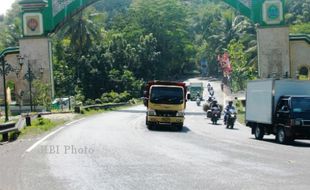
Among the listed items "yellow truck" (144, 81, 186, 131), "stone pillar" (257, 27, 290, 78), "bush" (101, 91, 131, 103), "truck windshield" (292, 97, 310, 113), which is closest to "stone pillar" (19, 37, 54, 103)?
"stone pillar" (257, 27, 290, 78)

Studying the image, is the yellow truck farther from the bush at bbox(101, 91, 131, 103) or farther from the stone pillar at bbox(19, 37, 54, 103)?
the bush at bbox(101, 91, 131, 103)

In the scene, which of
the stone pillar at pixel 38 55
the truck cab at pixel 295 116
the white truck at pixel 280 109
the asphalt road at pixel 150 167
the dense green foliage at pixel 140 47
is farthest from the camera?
the dense green foliage at pixel 140 47

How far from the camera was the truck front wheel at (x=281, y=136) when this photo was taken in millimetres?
21203

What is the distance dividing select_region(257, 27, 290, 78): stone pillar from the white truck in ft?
76.4

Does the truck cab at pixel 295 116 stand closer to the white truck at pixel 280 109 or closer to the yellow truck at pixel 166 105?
the white truck at pixel 280 109

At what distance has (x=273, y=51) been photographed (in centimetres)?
4872

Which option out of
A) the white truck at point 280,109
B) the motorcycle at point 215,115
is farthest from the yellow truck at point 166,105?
the motorcycle at point 215,115

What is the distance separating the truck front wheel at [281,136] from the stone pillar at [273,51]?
27.1 metres

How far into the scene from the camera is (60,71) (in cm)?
8212

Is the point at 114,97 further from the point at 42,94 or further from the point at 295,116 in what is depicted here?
the point at 295,116

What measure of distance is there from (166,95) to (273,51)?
2188 cm

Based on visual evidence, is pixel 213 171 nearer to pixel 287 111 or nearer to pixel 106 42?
pixel 287 111

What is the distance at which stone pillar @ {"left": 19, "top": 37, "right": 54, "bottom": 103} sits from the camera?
52.1 meters

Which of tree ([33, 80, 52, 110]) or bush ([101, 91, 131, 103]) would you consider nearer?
tree ([33, 80, 52, 110])
